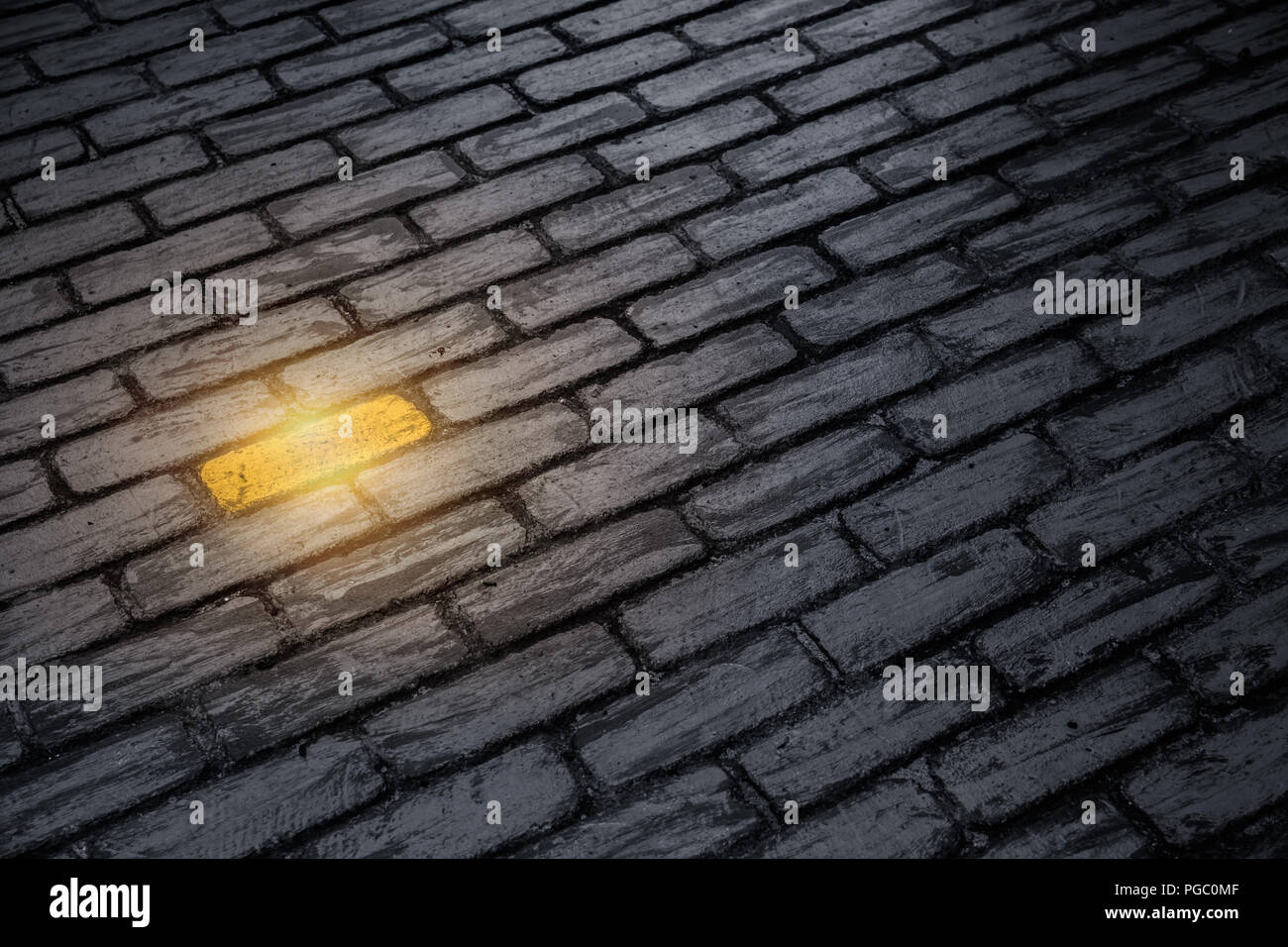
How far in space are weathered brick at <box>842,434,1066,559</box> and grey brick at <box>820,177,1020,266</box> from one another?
0.65 metres

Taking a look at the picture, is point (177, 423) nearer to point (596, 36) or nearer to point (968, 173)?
point (596, 36)

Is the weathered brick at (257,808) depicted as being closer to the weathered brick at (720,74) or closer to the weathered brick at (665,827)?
the weathered brick at (665,827)

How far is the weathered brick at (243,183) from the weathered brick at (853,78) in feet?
4.17

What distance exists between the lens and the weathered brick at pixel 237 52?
3.27m

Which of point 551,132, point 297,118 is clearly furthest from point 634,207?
point 297,118

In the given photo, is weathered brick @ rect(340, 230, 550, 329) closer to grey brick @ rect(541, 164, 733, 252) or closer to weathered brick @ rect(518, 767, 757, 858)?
grey brick @ rect(541, 164, 733, 252)

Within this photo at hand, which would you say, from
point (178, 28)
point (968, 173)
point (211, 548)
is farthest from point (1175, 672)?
point (178, 28)

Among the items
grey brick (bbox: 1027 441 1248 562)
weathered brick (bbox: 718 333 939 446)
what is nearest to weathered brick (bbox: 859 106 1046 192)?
weathered brick (bbox: 718 333 939 446)

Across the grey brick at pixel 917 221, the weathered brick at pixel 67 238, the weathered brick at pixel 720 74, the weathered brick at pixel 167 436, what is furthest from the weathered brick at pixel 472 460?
the weathered brick at pixel 720 74

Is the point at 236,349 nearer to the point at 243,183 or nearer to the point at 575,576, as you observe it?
the point at 243,183

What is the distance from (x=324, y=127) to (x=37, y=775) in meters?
1.92

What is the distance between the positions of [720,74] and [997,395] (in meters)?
1.40

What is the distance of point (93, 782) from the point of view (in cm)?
192

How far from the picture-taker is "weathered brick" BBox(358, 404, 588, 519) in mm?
2314
